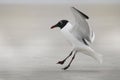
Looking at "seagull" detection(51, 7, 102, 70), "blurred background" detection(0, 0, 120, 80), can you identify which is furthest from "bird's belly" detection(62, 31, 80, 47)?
"blurred background" detection(0, 0, 120, 80)

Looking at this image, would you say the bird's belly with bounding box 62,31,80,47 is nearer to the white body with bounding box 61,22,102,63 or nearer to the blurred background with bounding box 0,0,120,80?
the white body with bounding box 61,22,102,63

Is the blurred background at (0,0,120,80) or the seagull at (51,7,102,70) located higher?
the seagull at (51,7,102,70)

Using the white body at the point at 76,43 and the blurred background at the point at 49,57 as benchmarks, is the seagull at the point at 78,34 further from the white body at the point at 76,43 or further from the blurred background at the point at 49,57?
the blurred background at the point at 49,57

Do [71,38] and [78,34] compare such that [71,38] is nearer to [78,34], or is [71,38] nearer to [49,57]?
[78,34]

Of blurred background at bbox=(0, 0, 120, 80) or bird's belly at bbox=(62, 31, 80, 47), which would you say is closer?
bird's belly at bbox=(62, 31, 80, 47)

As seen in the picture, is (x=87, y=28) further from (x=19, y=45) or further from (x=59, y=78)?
(x=19, y=45)

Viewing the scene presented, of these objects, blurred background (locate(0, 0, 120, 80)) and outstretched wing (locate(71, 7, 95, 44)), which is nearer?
outstretched wing (locate(71, 7, 95, 44))

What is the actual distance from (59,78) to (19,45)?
1495 mm

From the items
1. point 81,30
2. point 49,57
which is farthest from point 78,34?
point 49,57

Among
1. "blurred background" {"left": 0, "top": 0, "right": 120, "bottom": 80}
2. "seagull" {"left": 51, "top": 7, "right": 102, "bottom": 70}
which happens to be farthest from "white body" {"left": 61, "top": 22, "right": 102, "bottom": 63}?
"blurred background" {"left": 0, "top": 0, "right": 120, "bottom": 80}

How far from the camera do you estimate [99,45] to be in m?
4.27

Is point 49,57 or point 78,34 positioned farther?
point 49,57

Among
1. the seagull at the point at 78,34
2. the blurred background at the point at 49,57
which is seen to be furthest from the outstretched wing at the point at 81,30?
the blurred background at the point at 49,57

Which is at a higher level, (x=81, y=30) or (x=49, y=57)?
(x=81, y=30)
